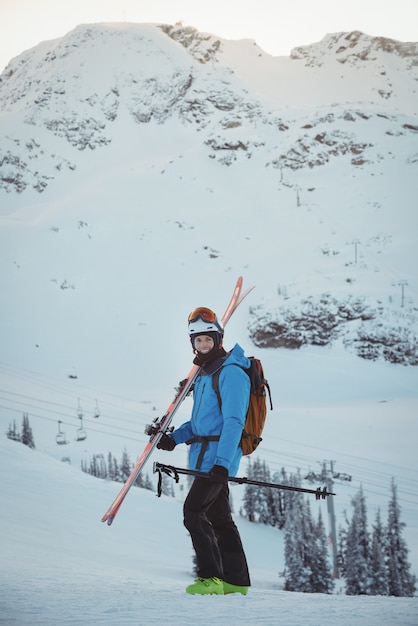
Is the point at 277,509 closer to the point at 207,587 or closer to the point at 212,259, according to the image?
the point at 207,587

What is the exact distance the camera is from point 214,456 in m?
4.25

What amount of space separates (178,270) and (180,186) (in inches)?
1044

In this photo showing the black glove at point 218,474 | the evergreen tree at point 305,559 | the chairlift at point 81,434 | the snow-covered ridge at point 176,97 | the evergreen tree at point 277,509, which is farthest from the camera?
the snow-covered ridge at point 176,97

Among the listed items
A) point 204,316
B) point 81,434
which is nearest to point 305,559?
point 81,434

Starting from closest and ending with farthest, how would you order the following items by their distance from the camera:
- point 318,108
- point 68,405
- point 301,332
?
1. point 68,405
2. point 301,332
3. point 318,108

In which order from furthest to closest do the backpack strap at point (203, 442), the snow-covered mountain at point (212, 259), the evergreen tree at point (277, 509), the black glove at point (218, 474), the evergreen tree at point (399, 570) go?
the snow-covered mountain at point (212, 259) < the evergreen tree at point (277, 509) < the evergreen tree at point (399, 570) < the backpack strap at point (203, 442) < the black glove at point (218, 474)

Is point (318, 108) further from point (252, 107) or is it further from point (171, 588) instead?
point (171, 588)

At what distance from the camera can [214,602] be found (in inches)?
148

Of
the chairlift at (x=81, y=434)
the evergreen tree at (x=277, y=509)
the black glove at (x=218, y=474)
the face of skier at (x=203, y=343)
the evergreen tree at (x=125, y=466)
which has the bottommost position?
the black glove at (x=218, y=474)

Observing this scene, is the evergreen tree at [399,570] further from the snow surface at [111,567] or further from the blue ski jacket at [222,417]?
the blue ski jacket at [222,417]

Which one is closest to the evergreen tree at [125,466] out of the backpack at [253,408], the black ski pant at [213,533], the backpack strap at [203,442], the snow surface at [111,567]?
the snow surface at [111,567]

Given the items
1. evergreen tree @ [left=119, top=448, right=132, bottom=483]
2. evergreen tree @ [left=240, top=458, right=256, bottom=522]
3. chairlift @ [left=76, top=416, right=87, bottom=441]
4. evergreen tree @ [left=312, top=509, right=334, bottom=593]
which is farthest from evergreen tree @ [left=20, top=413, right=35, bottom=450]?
evergreen tree @ [left=312, top=509, right=334, bottom=593]

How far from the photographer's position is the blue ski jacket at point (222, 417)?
159 inches

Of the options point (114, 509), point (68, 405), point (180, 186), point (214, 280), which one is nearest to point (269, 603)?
point (114, 509)
